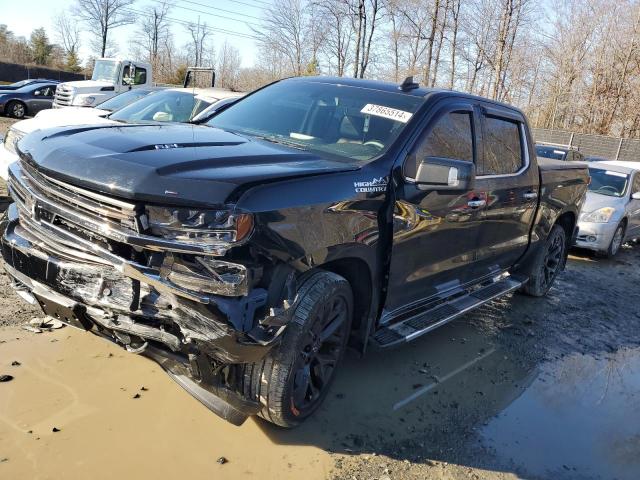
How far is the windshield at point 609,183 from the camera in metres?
9.95

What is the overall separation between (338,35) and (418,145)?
3480 cm

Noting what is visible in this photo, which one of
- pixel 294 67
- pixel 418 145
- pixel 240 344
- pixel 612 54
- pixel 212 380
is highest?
pixel 612 54

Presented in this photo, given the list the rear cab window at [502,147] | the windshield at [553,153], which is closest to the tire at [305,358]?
the rear cab window at [502,147]

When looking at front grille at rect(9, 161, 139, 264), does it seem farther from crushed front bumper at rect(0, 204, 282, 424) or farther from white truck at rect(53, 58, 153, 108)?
white truck at rect(53, 58, 153, 108)

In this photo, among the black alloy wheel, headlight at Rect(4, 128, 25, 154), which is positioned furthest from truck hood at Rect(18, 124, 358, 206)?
headlight at Rect(4, 128, 25, 154)

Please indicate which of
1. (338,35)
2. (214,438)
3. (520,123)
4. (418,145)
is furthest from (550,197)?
(338,35)

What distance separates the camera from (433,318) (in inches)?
162

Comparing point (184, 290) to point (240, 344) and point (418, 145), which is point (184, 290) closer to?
point (240, 344)

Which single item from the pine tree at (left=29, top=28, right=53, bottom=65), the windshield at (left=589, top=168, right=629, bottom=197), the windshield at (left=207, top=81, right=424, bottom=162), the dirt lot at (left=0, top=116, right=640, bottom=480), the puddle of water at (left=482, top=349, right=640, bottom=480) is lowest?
the puddle of water at (left=482, top=349, right=640, bottom=480)

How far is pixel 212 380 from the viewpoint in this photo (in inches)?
109

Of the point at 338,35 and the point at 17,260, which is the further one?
the point at 338,35

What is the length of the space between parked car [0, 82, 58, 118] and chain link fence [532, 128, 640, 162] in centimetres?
2355

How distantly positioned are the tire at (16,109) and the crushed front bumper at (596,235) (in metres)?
20.1

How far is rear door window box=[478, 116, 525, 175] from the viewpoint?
4.62m
